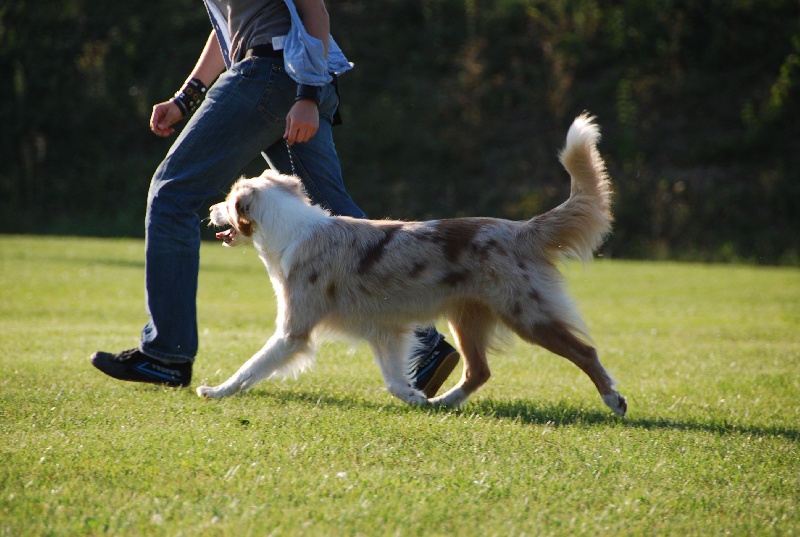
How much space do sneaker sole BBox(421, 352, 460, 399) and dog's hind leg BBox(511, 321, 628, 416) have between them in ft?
1.81

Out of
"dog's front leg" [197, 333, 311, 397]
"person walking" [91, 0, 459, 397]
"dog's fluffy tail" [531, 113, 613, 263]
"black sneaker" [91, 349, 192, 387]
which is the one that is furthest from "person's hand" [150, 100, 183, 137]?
"dog's fluffy tail" [531, 113, 613, 263]

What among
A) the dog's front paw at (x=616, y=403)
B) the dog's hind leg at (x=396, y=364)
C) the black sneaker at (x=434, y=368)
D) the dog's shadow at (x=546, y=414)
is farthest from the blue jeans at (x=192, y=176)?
the dog's front paw at (x=616, y=403)

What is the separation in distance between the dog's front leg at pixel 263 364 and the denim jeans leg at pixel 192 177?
0.27 metres

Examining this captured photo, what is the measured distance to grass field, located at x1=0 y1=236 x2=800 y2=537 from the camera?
279cm

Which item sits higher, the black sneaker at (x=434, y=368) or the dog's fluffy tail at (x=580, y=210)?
the dog's fluffy tail at (x=580, y=210)

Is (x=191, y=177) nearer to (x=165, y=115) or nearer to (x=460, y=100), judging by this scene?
(x=165, y=115)

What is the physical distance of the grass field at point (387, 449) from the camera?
279cm

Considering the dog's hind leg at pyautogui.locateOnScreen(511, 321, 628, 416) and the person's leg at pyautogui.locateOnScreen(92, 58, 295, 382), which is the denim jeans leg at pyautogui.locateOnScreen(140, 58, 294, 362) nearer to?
the person's leg at pyautogui.locateOnScreen(92, 58, 295, 382)

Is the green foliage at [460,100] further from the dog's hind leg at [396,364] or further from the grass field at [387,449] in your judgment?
the dog's hind leg at [396,364]

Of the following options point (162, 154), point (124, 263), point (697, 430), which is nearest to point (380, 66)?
point (162, 154)

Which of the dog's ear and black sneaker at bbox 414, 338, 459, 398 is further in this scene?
black sneaker at bbox 414, 338, 459, 398

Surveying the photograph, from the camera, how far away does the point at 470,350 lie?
4824 millimetres

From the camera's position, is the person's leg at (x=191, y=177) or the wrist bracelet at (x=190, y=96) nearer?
the person's leg at (x=191, y=177)

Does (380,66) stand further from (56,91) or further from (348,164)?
(56,91)
